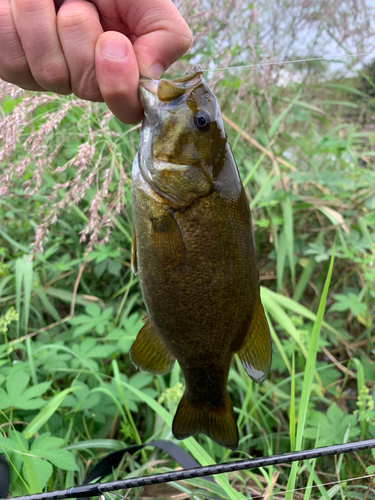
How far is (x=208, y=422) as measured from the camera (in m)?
1.18

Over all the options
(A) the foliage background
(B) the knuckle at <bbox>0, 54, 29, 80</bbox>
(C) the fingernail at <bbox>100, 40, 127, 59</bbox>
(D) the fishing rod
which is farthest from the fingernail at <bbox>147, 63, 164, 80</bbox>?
(D) the fishing rod

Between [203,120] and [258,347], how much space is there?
718 millimetres

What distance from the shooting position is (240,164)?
8.82 feet

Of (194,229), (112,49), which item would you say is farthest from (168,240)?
(112,49)

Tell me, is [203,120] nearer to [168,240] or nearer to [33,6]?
[168,240]

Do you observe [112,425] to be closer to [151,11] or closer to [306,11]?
[151,11]

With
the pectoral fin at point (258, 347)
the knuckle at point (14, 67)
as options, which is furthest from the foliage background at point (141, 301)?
the knuckle at point (14, 67)

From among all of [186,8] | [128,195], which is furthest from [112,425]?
[186,8]

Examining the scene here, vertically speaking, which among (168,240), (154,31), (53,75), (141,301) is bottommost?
(141,301)

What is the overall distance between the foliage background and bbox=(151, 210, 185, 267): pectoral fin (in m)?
0.54

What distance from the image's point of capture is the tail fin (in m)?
1.14

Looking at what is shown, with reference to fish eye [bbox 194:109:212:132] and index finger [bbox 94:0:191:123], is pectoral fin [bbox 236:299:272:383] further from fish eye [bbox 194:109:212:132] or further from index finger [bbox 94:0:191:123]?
index finger [bbox 94:0:191:123]

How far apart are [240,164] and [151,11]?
1.63 m

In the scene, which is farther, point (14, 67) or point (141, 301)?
point (141, 301)
